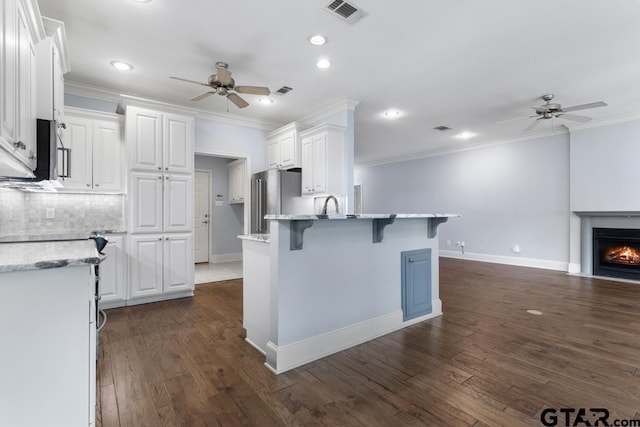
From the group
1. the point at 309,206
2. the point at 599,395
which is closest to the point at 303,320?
the point at 599,395

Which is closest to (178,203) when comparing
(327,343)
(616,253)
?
(327,343)

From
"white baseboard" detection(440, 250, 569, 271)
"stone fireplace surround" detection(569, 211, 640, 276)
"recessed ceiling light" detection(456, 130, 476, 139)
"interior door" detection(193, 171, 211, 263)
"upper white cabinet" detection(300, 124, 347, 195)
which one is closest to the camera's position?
"upper white cabinet" detection(300, 124, 347, 195)

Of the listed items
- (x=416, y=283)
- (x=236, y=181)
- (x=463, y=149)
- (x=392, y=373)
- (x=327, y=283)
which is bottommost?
(x=392, y=373)

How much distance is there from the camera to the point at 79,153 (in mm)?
3779

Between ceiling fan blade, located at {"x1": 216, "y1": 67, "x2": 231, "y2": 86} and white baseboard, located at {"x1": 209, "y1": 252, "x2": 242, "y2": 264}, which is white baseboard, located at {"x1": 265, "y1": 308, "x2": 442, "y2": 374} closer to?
ceiling fan blade, located at {"x1": 216, "y1": 67, "x2": 231, "y2": 86}

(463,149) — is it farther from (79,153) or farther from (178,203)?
(79,153)

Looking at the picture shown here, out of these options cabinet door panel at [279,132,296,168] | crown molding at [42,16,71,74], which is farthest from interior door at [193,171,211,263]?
crown molding at [42,16,71,74]

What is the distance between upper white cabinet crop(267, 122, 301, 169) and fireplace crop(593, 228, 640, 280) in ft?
18.0

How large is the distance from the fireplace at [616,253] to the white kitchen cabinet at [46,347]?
726 centimetres

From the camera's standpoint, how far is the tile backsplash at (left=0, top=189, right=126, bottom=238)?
10.7ft

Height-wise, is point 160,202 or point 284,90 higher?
point 284,90

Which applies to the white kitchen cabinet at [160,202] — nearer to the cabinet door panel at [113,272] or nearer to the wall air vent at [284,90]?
the cabinet door panel at [113,272]

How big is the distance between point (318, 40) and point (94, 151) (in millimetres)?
3066

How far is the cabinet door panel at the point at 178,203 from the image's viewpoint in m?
4.13
